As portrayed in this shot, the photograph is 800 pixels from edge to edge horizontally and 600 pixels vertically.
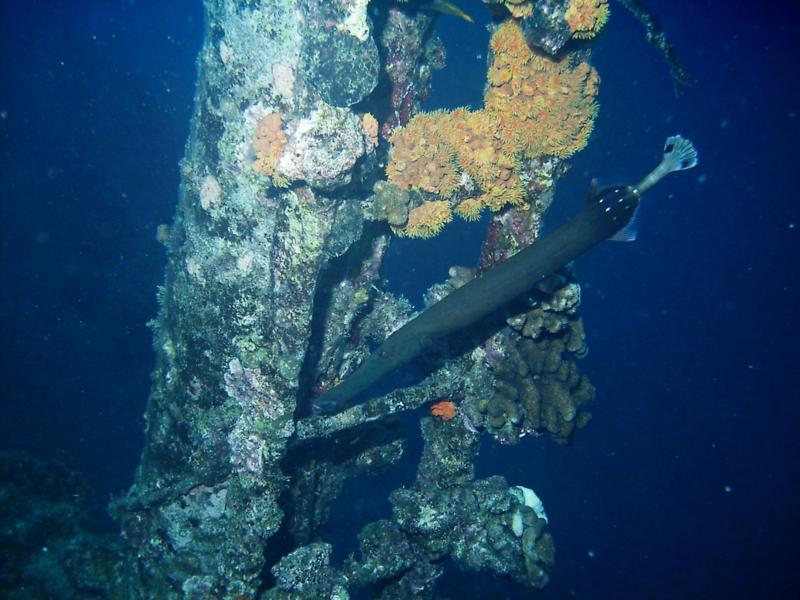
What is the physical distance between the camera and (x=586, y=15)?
15.2 feet

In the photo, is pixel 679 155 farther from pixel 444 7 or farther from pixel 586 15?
pixel 444 7

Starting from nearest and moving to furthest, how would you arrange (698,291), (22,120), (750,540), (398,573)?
1. (398,573)
2. (22,120)
3. (750,540)
4. (698,291)

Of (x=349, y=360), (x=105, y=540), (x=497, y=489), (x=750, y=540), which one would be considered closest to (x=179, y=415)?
(x=349, y=360)

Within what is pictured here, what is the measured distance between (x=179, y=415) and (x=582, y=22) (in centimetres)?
724

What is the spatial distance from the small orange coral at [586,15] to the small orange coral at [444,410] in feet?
16.6

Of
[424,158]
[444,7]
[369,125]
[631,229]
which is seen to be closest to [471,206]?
[424,158]

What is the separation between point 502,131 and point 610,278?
62181mm

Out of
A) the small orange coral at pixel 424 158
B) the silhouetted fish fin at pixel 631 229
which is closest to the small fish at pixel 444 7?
the small orange coral at pixel 424 158

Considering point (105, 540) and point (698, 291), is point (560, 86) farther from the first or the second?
point (698, 291)

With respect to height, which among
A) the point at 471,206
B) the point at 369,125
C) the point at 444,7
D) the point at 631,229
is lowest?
the point at 631,229

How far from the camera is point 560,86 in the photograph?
16.7 ft

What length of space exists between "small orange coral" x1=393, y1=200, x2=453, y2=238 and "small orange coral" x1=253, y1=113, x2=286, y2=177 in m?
1.80

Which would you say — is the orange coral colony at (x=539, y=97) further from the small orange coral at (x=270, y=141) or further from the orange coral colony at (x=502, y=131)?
the small orange coral at (x=270, y=141)

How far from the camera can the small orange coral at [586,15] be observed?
4590 millimetres
